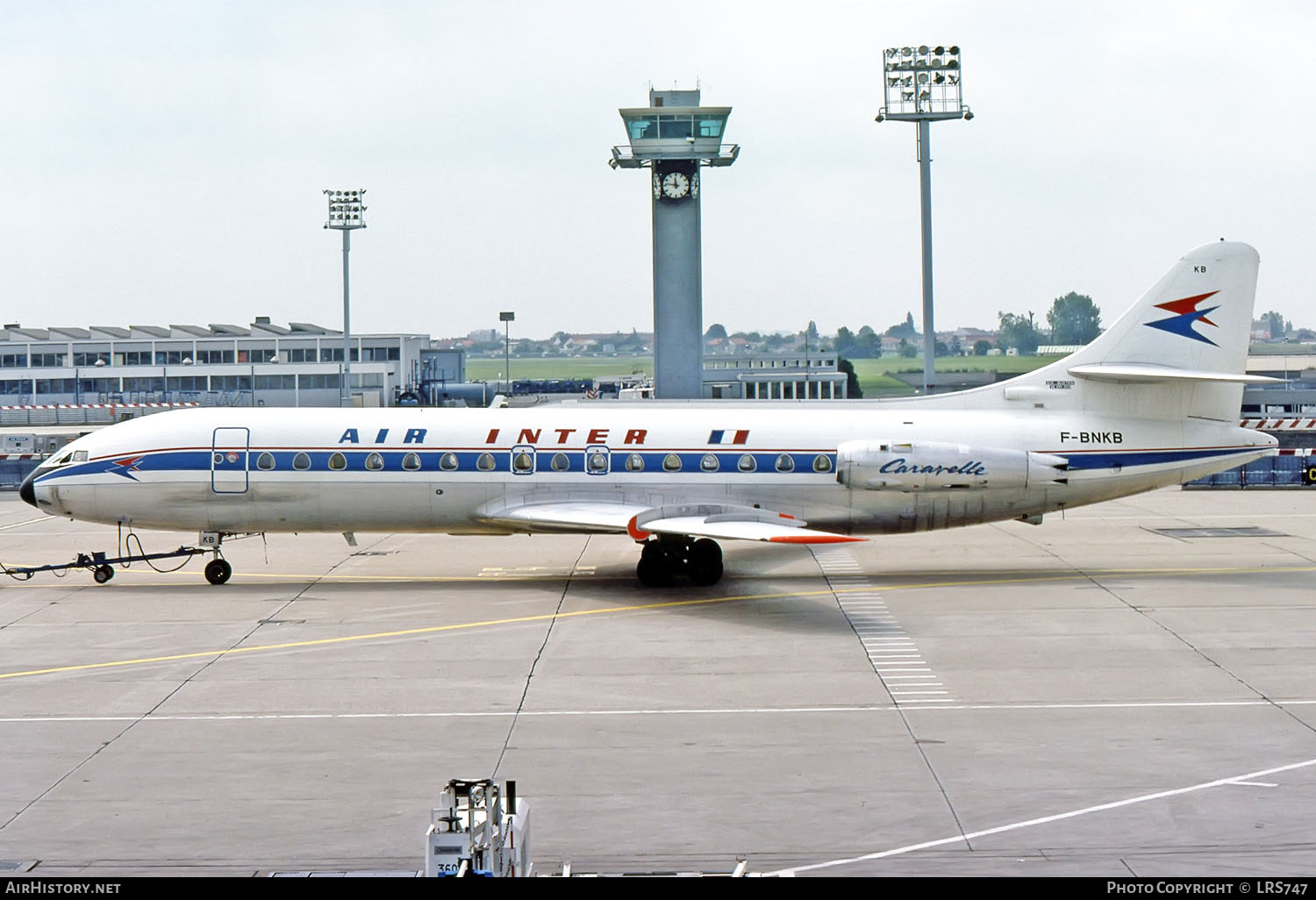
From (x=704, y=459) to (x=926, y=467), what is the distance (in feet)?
14.1

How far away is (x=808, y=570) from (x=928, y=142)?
27.9 metres

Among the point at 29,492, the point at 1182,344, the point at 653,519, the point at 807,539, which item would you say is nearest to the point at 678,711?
the point at 807,539

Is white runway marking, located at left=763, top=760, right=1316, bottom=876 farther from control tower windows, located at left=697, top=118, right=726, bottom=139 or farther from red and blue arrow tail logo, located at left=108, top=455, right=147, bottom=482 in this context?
control tower windows, located at left=697, top=118, right=726, bottom=139

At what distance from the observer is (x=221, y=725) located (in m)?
16.2

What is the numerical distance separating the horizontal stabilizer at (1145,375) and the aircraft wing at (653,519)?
20.7ft

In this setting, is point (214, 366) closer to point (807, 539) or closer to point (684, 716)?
point (807, 539)

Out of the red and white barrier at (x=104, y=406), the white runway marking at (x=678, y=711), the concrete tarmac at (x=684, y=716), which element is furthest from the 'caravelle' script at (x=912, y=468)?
the red and white barrier at (x=104, y=406)

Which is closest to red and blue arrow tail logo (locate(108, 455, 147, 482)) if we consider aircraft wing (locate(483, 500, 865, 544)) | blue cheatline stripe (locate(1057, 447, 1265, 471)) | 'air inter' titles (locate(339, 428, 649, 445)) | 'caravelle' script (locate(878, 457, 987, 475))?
'air inter' titles (locate(339, 428, 649, 445))

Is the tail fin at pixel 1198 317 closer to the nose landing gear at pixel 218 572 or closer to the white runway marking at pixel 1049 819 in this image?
the white runway marking at pixel 1049 819

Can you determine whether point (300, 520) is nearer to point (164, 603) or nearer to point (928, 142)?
point (164, 603)

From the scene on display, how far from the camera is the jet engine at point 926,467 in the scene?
86.0 feet

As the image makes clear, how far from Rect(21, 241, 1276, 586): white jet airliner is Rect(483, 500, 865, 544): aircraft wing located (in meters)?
0.08

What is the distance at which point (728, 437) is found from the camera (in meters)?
26.8
